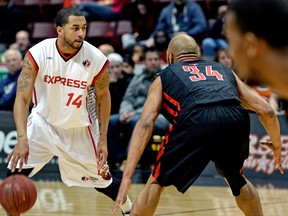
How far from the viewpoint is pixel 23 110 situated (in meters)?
5.87

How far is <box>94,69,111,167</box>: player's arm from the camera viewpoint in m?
6.19

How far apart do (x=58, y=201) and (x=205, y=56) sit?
4.21 m

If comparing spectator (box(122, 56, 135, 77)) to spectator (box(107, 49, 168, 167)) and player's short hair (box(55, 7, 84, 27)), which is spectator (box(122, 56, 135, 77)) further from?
player's short hair (box(55, 7, 84, 27))

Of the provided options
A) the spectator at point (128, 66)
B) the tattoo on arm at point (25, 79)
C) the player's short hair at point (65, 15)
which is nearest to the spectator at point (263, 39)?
the tattoo on arm at point (25, 79)

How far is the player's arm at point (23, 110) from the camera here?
5.65 m

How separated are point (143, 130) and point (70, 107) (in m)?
1.58

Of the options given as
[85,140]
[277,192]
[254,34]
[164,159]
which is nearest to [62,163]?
[85,140]

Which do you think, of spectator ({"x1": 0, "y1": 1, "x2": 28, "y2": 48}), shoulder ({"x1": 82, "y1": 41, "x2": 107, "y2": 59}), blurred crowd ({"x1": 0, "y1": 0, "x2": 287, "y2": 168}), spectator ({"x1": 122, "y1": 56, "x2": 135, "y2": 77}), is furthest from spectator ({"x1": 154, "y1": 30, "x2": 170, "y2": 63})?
shoulder ({"x1": 82, "y1": 41, "x2": 107, "y2": 59})

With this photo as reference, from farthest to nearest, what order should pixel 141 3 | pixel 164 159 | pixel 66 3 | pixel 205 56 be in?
pixel 66 3 < pixel 141 3 < pixel 205 56 < pixel 164 159

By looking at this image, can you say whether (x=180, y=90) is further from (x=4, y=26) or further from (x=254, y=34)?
(x=4, y=26)

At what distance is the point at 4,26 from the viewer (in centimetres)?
1392

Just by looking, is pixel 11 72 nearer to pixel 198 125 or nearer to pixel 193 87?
pixel 193 87

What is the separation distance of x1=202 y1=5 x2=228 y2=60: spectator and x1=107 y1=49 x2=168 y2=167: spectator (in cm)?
124

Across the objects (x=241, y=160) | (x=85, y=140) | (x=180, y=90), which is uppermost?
(x=180, y=90)
